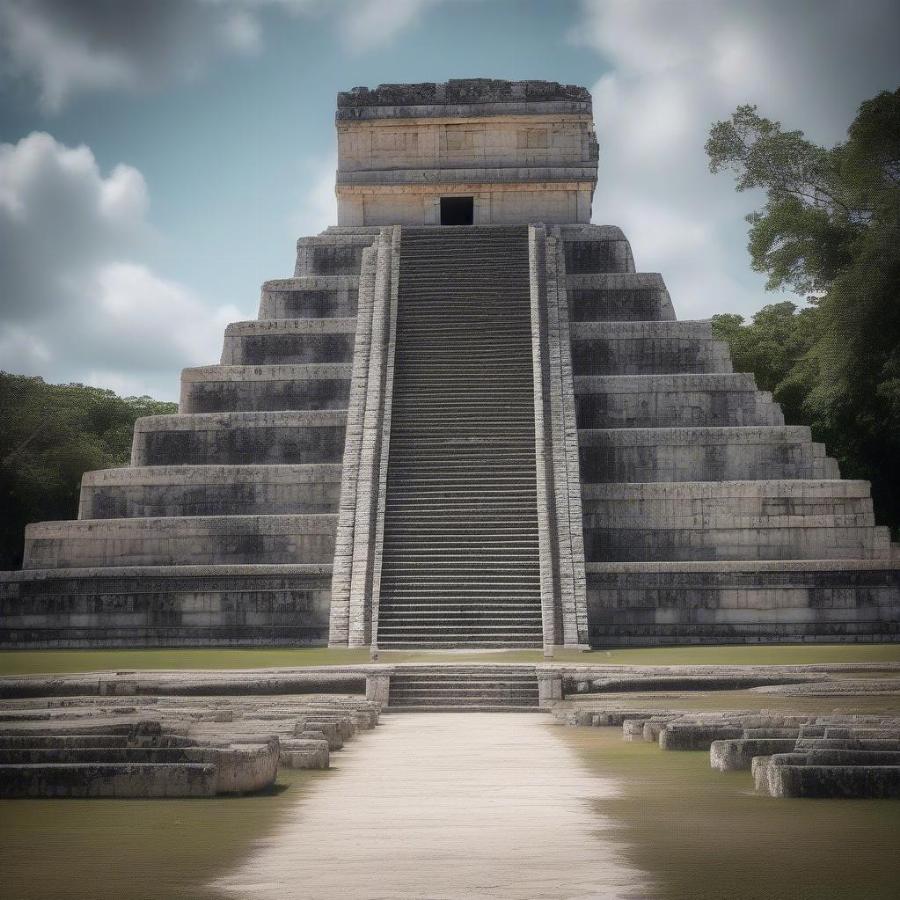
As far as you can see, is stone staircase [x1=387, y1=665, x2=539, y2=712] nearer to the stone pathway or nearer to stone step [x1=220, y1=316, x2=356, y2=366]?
the stone pathway

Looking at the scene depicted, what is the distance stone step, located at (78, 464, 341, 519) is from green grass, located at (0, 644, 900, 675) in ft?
15.8

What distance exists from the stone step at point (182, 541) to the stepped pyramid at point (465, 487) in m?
0.04

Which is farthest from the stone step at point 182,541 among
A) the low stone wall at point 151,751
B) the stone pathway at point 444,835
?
the stone pathway at point 444,835

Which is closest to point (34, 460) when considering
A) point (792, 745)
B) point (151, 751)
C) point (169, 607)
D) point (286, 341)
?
point (286, 341)

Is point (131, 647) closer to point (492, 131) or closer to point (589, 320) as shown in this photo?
point (589, 320)

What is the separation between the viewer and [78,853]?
5.06 meters

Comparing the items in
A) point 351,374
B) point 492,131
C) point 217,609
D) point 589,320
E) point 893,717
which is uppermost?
point 492,131

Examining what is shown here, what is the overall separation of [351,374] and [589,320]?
5.75 meters

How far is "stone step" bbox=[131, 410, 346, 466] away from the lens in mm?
24891

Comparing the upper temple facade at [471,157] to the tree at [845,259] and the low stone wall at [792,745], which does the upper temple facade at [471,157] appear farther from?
the low stone wall at [792,745]

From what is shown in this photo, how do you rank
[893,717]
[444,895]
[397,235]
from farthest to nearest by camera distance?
1. [397,235]
2. [893,717]
3. [444,895]

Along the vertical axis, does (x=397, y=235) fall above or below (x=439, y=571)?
above

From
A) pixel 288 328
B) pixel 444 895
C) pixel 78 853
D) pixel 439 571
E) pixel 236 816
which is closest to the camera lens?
pixel 444 895

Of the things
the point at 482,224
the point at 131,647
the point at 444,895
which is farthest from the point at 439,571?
the point at 444,895
